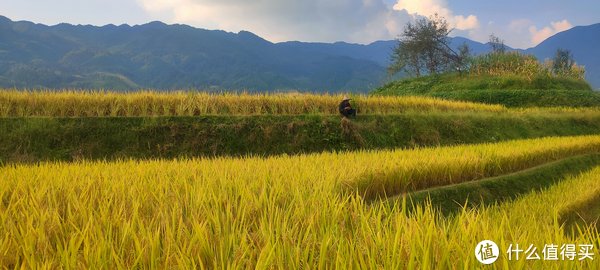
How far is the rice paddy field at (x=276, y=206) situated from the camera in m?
2.18

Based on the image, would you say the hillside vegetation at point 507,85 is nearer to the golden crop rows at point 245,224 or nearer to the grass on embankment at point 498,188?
the grass on embankment at point 498,188

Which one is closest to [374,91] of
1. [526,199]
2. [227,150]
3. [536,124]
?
[536,124]

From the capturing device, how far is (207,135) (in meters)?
11.5

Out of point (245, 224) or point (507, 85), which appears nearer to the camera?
point (245, 224)

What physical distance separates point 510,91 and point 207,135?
23182 mm

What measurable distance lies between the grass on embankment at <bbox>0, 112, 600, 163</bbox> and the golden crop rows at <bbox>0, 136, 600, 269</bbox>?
4.37m

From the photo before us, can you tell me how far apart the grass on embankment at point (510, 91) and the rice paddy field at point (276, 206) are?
7398 mm

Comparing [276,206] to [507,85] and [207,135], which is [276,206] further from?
[507,85]

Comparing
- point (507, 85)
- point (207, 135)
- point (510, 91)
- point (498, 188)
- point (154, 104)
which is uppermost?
point (507, 85)

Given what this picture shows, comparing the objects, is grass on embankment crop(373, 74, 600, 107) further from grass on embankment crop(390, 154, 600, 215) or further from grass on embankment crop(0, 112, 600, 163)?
grass on embankment crop(390, 154, 600, 215)

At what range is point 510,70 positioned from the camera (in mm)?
33281

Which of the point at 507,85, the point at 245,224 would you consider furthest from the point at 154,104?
the point at 507,85

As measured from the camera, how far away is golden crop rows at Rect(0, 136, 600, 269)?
2129 mm

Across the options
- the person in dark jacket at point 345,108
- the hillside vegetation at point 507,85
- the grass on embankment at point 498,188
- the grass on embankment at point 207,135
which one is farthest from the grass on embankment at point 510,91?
the person in dark jacket at point 345,108
